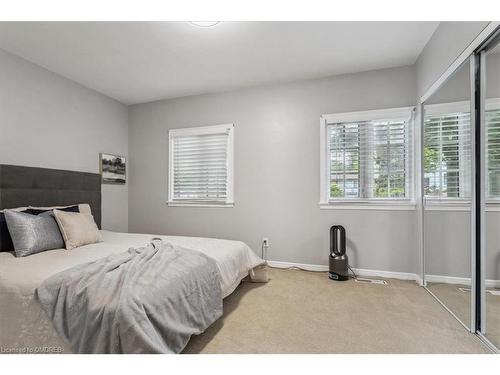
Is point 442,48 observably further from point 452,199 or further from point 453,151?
point 452,199

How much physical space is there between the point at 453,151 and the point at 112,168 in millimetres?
4403

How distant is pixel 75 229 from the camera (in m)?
2.52

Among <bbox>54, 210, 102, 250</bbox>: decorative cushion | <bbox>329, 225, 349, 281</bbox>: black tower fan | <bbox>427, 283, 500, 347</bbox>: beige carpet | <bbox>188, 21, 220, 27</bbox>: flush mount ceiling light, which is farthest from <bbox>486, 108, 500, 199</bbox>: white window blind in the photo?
A: <bbox>54, 210, 102, 250</bbox>: decorative cushion

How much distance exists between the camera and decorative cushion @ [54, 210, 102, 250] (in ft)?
8.05

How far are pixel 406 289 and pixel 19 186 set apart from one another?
14.3 feet

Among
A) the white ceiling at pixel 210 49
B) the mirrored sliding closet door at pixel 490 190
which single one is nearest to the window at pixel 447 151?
the mirrored sliding closet door at pixel 490 190

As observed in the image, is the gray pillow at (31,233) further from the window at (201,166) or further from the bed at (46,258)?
the window at (201,166)

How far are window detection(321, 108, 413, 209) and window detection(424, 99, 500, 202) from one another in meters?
0.36

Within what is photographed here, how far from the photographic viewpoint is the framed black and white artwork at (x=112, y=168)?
12.8 ft

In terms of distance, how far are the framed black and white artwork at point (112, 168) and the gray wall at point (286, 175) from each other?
0.52m

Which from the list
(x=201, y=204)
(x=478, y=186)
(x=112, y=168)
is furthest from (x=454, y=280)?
(x=112, y=168)

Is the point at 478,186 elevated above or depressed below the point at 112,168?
below

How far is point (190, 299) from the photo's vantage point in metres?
1.75
